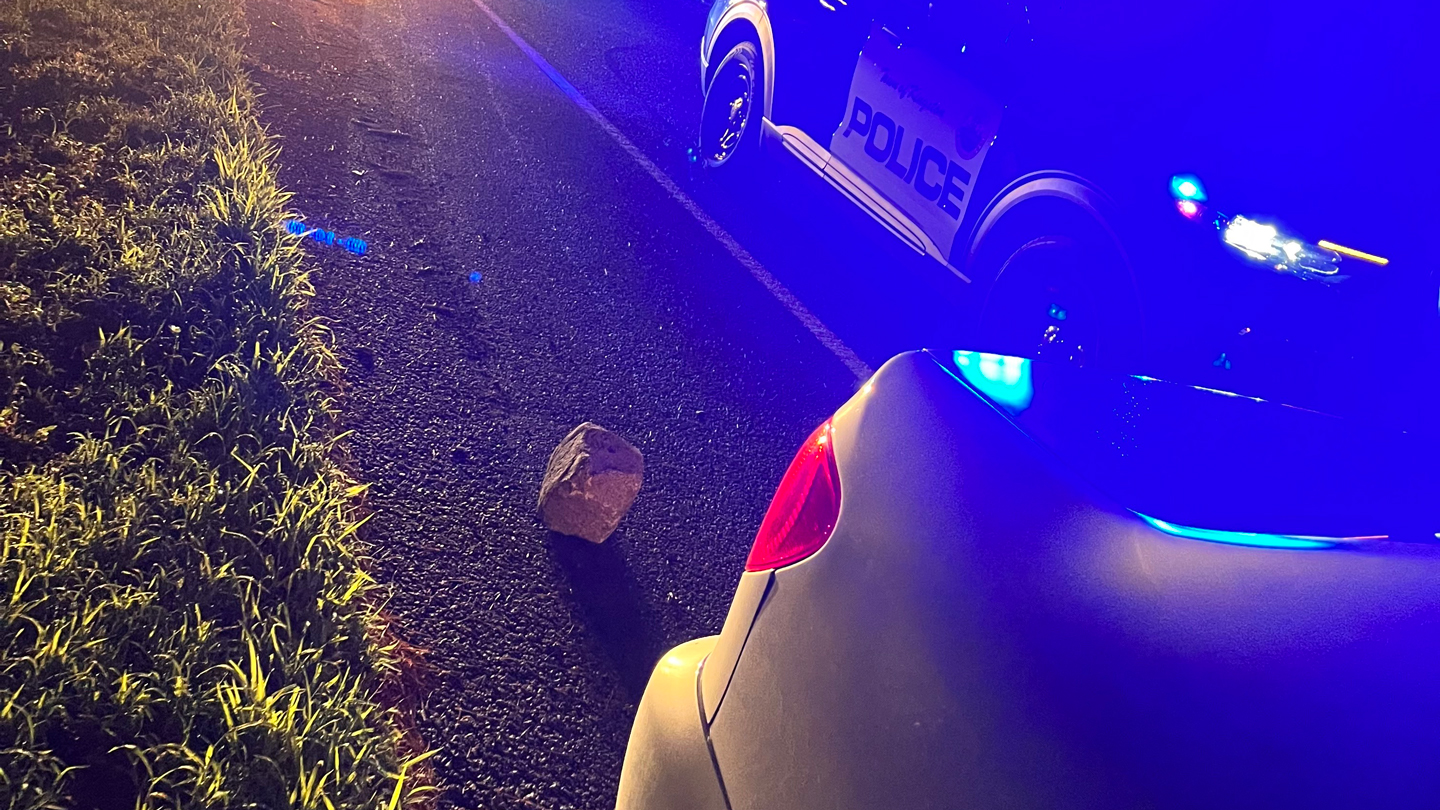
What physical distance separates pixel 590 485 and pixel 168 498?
3.75ft

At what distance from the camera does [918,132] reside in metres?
3.90

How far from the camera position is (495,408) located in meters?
3.38

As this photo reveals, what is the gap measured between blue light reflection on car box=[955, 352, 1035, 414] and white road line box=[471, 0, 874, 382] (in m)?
2.45

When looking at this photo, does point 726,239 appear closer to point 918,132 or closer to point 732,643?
point 918,132

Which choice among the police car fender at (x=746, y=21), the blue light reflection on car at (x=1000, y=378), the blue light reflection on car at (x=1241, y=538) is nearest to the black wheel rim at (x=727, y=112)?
the police car fender at (x=746, y=21)

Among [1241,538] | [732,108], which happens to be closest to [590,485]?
[1241,538]

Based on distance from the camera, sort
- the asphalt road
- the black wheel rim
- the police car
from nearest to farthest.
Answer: the asphalt road < the police car < the black wheel rim

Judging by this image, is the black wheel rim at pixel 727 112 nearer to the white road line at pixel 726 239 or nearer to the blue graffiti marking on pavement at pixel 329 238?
the white road line at pixel 726 239

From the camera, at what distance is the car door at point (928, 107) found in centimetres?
363

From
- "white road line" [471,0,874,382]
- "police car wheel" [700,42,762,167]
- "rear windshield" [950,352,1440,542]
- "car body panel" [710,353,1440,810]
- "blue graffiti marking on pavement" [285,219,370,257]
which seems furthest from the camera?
"police car wheel" [700,42,762,167]

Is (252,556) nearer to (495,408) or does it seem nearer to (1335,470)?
(495,408)

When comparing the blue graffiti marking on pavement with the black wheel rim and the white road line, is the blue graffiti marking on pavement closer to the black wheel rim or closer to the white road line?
the white road line

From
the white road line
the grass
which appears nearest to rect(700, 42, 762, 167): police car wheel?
the white road line

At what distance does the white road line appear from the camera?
4.45 meters
